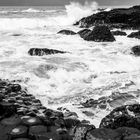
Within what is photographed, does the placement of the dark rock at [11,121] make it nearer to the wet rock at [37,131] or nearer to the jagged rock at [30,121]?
the jagged rock at [30,121]

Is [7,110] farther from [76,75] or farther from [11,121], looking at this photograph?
[76,75]

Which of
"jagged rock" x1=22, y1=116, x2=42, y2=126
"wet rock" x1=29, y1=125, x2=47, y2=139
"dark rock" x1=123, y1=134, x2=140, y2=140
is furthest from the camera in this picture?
"jagged rock" x1=22, y1=116, x2=42, y2=126

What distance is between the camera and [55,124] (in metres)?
4.97

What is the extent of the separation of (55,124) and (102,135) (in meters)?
1.04

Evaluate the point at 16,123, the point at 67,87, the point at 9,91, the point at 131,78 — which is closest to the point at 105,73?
the point at 131,78

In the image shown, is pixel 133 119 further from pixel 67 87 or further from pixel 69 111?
pixel 67 87

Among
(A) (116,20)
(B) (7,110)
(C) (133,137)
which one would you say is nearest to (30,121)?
(B) (7,110)

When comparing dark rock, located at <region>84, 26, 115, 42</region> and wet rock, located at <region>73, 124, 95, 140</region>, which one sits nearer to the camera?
wet rock, located at <region>73, 124, 95, 140</region>

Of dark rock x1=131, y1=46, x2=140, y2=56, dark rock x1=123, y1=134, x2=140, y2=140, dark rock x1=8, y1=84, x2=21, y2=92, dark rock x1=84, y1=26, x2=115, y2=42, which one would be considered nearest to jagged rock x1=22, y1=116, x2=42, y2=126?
dark rock x1=123, y1=134, x2=140, y2=140

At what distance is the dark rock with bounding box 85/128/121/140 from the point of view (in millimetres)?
4164

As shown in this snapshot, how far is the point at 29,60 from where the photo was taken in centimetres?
1042

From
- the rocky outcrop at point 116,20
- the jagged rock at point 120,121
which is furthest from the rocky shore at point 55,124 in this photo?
the rocky outcrop at point 116,20

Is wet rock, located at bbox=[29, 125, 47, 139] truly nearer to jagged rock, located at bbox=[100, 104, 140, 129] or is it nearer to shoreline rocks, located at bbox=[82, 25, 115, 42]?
jagged rock, located at bbox=[100, 104, 140, 129]

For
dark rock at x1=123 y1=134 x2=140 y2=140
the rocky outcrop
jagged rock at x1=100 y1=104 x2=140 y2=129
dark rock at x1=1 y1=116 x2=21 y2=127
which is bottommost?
the rocky outcrop
